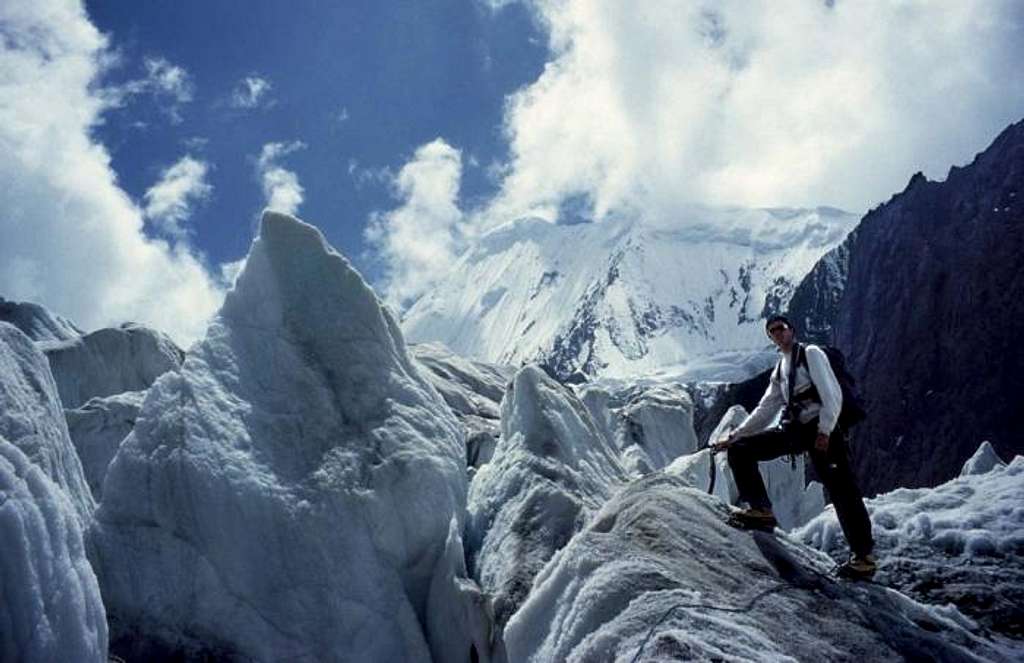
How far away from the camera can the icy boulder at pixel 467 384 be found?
58713 mm

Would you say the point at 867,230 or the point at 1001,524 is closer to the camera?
the point at 1001,524

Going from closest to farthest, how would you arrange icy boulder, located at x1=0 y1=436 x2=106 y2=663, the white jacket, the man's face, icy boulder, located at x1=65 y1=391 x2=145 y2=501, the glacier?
the glacier < icy boulder, located at x1=0 y1=436 x2=106 y2=663 < the white jacket < the man's face < icy boulder, located at x1=65 y1=391 x2=145 y2=501

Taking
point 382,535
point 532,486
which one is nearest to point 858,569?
point 532,486

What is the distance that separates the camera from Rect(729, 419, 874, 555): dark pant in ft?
22.5

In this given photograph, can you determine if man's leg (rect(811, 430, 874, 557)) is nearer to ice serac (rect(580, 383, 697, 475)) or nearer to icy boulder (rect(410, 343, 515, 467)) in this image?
ice serac (rect(580, 383, 697, 475))

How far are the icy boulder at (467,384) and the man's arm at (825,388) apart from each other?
39679 mm

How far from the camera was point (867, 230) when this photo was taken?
109 metres

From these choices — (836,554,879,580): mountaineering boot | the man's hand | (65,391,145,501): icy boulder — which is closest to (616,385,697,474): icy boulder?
(65,391,145,501): icy boulder

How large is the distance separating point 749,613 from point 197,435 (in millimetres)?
9973

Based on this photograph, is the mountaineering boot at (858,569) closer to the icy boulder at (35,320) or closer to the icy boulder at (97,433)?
the icy boulder at (97,433)

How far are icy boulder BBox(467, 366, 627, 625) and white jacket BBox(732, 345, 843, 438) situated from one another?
509 centimetres

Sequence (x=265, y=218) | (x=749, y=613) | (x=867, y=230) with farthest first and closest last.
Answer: (x=867, y=230) → (x=265, y=218) → (x=749, y=613)

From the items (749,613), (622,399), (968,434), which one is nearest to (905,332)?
(968,434)

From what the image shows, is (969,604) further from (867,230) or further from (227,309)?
(867,230)
